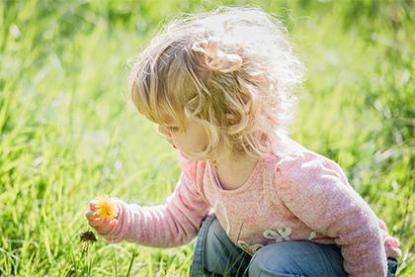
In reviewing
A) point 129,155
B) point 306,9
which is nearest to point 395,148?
point 129,155

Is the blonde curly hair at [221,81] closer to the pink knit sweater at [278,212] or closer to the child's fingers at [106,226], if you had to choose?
the pink knit sweater at [278,212]

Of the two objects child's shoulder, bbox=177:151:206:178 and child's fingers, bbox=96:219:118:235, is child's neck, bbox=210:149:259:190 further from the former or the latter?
child's fingers, bbox=96:219:118:235

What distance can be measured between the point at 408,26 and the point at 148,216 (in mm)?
2440

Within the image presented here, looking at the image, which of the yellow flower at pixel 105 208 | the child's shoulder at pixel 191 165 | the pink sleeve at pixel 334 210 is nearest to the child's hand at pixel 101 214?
the yellow flower at pixel 105 208

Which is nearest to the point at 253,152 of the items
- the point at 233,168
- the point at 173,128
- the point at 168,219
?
the point at 233,168

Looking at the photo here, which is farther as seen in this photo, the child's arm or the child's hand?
the child's hand

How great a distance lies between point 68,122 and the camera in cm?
338

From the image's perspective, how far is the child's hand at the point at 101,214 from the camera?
7.58ft

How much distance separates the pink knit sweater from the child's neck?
2 cm

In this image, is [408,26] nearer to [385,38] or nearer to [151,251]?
[385,38]

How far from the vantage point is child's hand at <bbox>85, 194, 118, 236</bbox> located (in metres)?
2.31

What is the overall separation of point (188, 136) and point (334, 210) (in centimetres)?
38

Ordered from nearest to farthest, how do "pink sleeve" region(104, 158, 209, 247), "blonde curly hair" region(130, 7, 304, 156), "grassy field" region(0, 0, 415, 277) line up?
"blonde curly hair" region(130, 7, 304, 156), "pink sleeve" region(104, 158, 209, 247), "grassy field" region(0, 0, 415, 277)

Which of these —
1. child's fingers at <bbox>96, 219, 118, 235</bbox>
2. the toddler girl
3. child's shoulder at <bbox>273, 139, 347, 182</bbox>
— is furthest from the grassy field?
child's shoulder at <bbox>273, 139, 347, 182</bbox>
